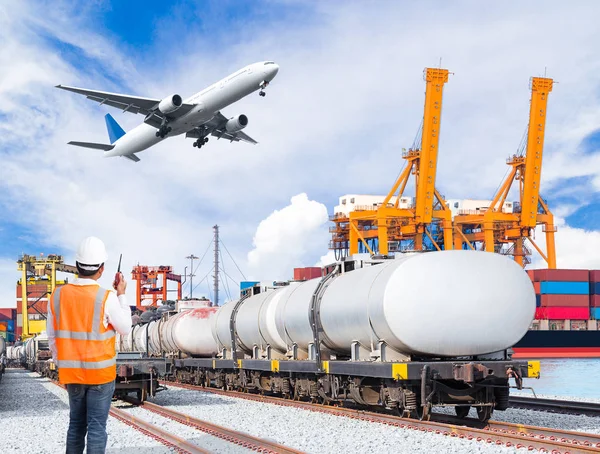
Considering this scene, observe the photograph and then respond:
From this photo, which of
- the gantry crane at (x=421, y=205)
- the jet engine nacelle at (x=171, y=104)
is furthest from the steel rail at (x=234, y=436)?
the gantry crane at (x=421, y=205)

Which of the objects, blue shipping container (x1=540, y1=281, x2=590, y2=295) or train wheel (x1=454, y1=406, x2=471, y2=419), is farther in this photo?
blue shipping container (x1=540, y1=281, x2=590, y2=295)

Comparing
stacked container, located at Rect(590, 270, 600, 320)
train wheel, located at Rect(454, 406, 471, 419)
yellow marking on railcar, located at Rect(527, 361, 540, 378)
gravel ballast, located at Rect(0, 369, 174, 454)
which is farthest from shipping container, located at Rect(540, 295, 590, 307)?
yellow marking on railcar, located at Rect(527, 361, 540, 378)

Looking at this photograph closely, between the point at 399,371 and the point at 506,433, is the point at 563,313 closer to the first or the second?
the point at 399,371

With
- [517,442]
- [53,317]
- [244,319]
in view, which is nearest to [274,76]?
[244,319]

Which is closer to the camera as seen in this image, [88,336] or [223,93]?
[88,336]

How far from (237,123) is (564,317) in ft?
134

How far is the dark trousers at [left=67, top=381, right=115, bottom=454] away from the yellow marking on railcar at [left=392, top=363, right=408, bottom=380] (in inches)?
276

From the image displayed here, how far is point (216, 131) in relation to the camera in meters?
42.4

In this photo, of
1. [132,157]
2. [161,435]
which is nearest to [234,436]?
[161,435]

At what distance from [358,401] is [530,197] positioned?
193 feet

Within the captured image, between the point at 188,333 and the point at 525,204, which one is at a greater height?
the point at 525,204

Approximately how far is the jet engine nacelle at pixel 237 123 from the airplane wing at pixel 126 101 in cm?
399

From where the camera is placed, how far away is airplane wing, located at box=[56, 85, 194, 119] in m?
38.2

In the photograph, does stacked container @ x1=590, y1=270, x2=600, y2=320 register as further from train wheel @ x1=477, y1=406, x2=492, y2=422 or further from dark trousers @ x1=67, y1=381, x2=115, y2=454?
dark trousers @ x1=67, y1=381, x2=115, y2=454
